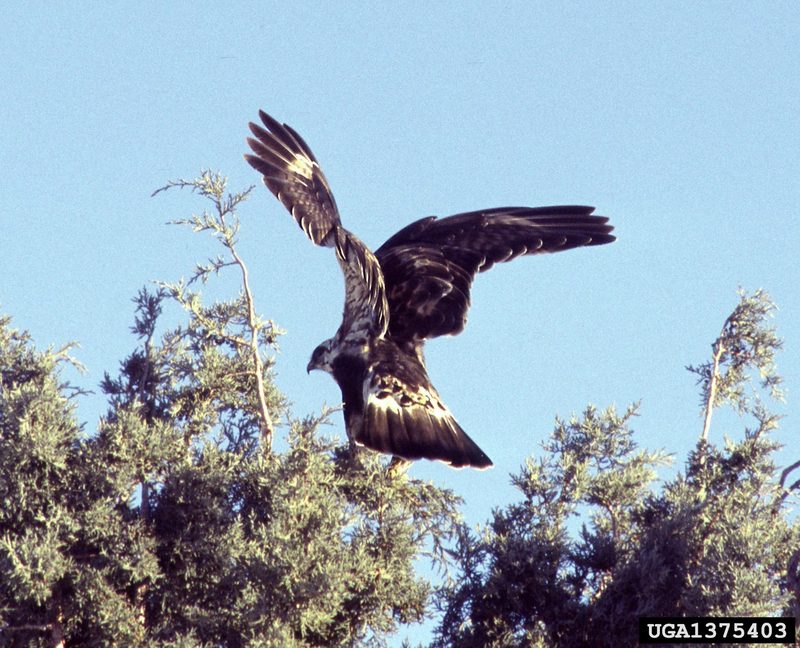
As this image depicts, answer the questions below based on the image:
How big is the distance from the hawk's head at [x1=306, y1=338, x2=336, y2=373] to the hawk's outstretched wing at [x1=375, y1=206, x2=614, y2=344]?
49 centimetres

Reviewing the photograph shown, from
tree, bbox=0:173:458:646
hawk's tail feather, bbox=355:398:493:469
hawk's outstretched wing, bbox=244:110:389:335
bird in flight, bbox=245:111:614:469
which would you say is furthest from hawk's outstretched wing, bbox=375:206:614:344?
tree, bbox=0:173:458:646

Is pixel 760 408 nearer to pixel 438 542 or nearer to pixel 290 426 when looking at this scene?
pixel 438 542

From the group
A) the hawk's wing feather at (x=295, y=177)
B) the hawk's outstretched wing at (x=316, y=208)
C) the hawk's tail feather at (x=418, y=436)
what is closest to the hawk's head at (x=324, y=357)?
the hawk's outstretched wing at (x=316, y=208)

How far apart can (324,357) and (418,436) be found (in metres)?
1.67

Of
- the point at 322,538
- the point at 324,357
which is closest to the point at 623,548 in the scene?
the point at 322,538

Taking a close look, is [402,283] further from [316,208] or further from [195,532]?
[195,532]

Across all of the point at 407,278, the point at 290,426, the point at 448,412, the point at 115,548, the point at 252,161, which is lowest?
the point at 115,548

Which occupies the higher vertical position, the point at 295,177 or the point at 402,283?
the point at 295,177

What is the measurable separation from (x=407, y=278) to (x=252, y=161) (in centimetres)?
179

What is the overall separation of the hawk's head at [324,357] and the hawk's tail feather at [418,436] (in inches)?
43.2

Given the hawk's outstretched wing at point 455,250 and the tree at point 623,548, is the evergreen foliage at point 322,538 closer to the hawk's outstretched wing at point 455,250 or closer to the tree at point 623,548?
the tree at point 623,548

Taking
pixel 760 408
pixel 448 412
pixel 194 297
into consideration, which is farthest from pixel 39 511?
pixel 760 408

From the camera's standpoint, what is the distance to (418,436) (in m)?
8.68

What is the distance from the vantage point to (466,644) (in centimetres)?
689
